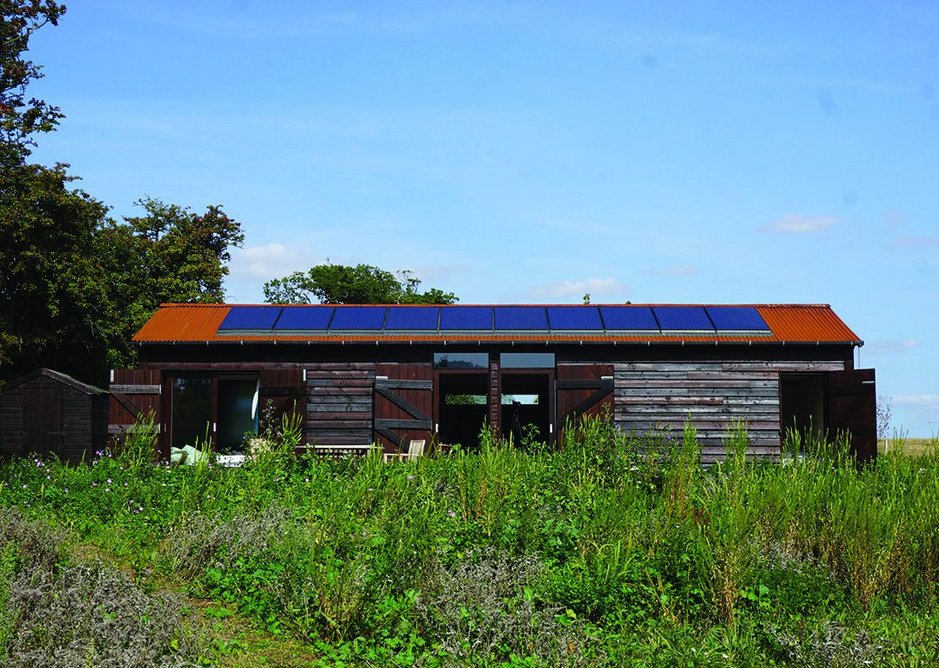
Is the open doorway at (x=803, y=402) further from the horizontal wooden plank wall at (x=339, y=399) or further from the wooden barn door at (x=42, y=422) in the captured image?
the wooden barn door at (x=42, y=422)

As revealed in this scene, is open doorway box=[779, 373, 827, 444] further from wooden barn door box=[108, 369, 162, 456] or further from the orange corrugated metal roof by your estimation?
wooden barn door box=[108, 369, 162, 456]

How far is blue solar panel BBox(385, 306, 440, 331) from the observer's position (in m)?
18.0

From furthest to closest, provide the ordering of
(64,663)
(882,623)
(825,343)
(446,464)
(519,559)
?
(825,343) < (446,464) < (519,559) < (882,623) < (64,663)

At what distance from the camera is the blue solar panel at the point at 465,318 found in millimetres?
18000

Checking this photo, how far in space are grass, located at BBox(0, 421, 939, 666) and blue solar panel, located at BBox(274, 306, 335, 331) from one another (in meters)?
8.46

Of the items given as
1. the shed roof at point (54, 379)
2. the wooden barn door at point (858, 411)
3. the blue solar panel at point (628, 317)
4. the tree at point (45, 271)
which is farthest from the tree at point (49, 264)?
the wooden barn door at point (858, 411)

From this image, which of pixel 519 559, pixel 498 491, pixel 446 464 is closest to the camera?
pixel 519 559

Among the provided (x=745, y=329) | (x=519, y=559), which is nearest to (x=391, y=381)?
(x=745, y=329)

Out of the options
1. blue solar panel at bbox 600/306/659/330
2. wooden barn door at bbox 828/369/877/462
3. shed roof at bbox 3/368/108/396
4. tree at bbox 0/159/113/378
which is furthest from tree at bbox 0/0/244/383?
wooden barn door at bbox 828/369/877/462

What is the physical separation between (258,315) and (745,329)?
31.5 ft

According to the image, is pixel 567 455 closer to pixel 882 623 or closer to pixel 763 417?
pixel 882 623

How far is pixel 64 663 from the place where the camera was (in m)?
5.68

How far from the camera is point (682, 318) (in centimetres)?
1822

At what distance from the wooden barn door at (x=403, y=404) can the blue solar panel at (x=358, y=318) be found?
944 millimetres
